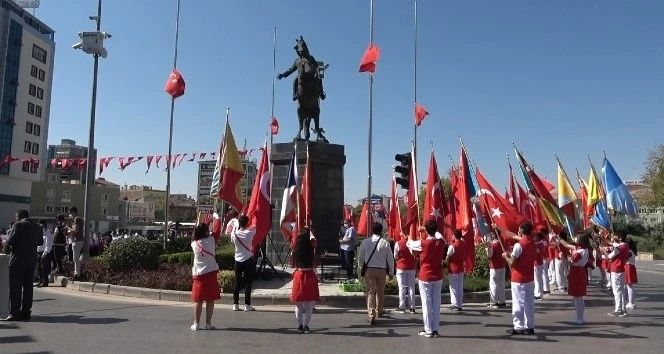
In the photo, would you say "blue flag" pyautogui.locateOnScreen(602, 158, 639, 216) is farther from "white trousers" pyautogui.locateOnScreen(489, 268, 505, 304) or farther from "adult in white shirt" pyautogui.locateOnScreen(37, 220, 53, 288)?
"adult in white shirt" pyautogui.locateOnScreen(37, 220, 53, 288)

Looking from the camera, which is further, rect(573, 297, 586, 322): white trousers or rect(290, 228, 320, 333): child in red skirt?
rect(573, 297, 586, 322): white trousers

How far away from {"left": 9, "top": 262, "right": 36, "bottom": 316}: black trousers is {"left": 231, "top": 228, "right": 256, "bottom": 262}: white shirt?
11.6ft

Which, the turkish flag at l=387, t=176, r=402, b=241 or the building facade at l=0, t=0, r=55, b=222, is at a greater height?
the building facade at l=0, t=0, r=55, b=222

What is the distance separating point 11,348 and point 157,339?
184 cm

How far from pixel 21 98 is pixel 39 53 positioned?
21.7 ft

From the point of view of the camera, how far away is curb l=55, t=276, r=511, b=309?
12156 millimetres

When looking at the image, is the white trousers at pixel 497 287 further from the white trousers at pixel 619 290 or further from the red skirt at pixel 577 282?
the white trousers at pixel 619 290

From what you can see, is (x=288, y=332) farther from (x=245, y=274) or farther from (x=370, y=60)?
(x=370, y=60)

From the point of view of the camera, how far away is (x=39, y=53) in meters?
64.9

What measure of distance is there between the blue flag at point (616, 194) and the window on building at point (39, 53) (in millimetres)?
63489

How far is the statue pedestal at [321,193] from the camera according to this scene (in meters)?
18.1

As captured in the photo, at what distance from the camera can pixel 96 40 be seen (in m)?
16.2

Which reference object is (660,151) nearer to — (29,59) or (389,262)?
(389,262)

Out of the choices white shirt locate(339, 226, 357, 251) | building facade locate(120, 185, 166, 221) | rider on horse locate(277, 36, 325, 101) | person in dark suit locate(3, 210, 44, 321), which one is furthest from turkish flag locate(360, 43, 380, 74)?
building facade locate(120, 185, 166, 221)
